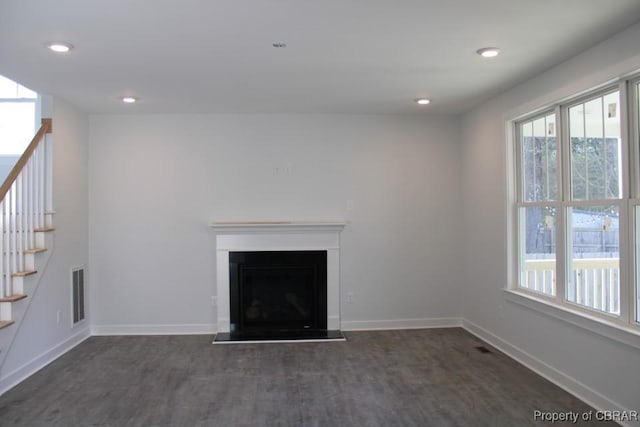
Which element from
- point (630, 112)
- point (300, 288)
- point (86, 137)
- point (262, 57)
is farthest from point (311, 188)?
point (630, 112)

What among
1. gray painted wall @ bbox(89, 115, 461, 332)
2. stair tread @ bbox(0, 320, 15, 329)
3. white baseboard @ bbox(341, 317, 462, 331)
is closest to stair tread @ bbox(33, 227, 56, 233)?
stair tread @ bbox(0, 320, 15, 329)

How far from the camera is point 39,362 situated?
3979 millimetres

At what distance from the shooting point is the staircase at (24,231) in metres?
3.48

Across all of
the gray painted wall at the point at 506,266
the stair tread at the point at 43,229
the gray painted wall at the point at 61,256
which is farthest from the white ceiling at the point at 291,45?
the stair tread at the point at 43,229

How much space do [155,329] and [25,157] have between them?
230cm

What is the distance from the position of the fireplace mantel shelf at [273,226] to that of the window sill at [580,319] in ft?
6.47

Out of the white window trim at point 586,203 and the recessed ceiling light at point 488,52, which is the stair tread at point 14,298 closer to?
the recessed ceiling light at point 488,52

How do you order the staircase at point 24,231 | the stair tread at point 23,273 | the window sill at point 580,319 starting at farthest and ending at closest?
the stair tread at point 23,273 → the staircase at point 24,231 → the window sill at point 580,319

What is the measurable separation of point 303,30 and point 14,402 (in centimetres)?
333

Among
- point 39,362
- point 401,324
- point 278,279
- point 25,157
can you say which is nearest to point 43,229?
point 25,157

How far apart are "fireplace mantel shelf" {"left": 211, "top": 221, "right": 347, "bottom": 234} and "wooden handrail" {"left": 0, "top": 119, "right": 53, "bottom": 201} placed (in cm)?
182

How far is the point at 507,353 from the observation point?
4.25 metres

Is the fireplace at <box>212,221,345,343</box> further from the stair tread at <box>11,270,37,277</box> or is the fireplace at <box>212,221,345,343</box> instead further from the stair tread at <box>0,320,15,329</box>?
the stair tread at <box>0,320,15,329</box>

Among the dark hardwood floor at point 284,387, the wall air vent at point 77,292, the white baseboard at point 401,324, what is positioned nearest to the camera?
the dark hardwood floor at point 284,387
